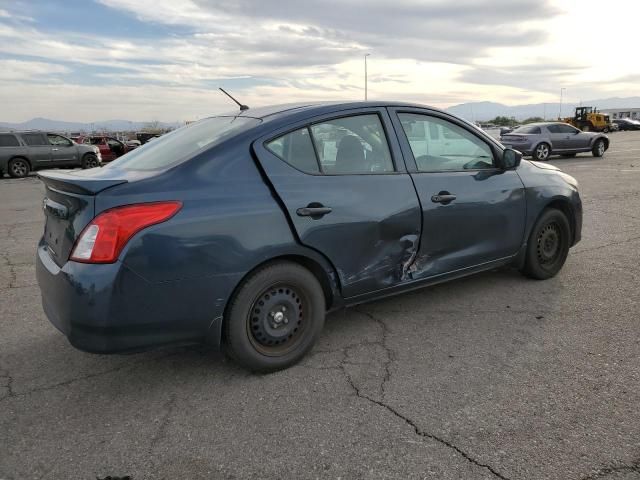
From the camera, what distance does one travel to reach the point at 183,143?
3404mm

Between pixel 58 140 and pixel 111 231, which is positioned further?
pixel 58 140

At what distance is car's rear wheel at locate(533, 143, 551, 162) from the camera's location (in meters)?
19.9

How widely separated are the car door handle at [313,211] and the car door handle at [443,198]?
91 cm

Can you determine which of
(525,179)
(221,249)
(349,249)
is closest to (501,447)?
(349,249)

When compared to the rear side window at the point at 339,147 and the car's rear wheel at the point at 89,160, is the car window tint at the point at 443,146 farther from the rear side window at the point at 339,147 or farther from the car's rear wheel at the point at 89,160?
the car's rear wheel at the point at 89,160

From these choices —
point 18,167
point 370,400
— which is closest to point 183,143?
A: point 370,400

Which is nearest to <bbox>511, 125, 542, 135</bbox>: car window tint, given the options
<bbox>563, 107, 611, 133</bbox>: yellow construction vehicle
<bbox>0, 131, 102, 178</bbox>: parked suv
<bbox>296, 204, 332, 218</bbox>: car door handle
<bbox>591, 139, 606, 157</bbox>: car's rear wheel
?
<bbox>591, 139, 606, 157</bbox>: car's rear wheel

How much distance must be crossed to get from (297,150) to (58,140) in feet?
63.8

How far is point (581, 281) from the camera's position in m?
4.76

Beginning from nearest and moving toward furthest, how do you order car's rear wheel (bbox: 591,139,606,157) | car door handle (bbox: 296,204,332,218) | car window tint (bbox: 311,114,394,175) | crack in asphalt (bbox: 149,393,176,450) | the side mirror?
crack in asphalt (bbox: 149,393,176,450) → car door handle (bbox: 296,204,332,218) → car window tint (bbox: 311,114,394,175) → the side mirror → car's rear wheel (bbox: 591,139,606,157)

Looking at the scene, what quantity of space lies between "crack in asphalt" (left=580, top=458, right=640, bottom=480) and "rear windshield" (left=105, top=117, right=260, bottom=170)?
2503mm

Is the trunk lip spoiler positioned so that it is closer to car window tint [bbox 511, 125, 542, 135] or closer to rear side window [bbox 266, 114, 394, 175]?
rear side window [bbox 266, 114, 394, 175]

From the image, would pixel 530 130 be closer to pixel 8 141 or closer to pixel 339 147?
pixel 339 147

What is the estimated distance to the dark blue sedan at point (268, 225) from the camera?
2656 millimetres
